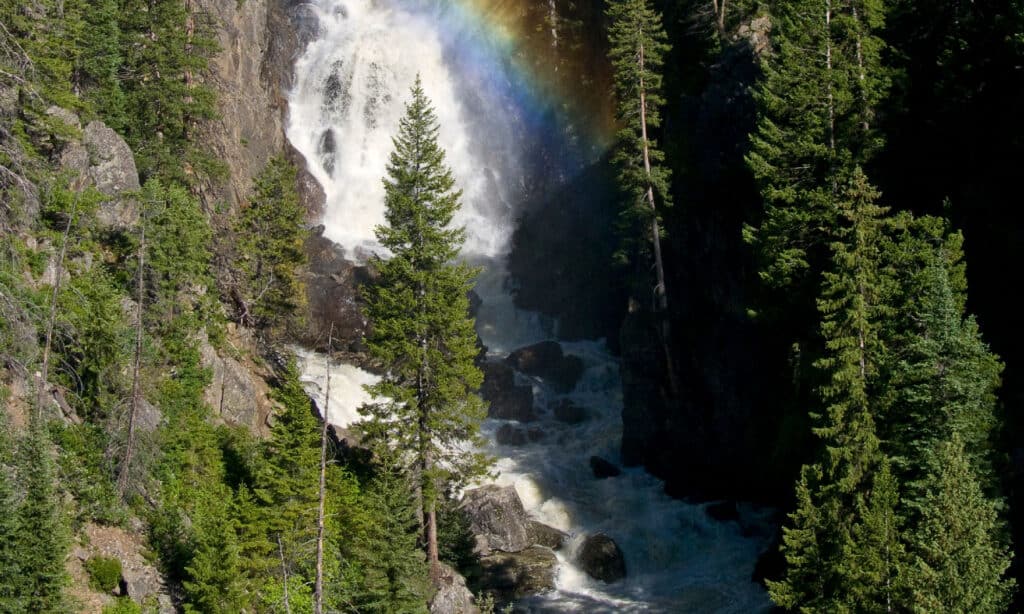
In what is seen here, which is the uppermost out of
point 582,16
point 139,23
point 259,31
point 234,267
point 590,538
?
point 582,16

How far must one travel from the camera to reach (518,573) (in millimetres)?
32156

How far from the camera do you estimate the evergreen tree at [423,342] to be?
27.2 metres

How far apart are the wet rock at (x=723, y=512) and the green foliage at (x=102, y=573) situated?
2327 centimetres

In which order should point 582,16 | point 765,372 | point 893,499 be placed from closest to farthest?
point 893,499 → point 765,372 → point 582,16

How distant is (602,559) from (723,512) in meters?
6.11

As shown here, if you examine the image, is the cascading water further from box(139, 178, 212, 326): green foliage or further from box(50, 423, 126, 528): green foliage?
box(50, 423, 126, 528): green foliage

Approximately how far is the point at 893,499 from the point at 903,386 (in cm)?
301

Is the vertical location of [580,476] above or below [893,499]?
above

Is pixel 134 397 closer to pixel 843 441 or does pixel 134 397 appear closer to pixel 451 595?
pixel 451 595

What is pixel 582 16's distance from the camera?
2509 inches

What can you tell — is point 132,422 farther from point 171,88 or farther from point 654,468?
point 654,468

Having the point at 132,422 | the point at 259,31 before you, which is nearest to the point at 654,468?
the point at 132,422

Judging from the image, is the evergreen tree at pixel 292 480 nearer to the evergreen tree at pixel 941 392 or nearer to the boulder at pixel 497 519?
the boulder at pixel 497 519

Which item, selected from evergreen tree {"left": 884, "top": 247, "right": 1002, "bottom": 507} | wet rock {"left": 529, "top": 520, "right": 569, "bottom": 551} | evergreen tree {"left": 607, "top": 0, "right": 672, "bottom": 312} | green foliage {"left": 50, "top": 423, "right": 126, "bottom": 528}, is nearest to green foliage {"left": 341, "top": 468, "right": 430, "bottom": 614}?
green foliage {"left": 50, "top": 423, "right": 126, "bottom": 528}
